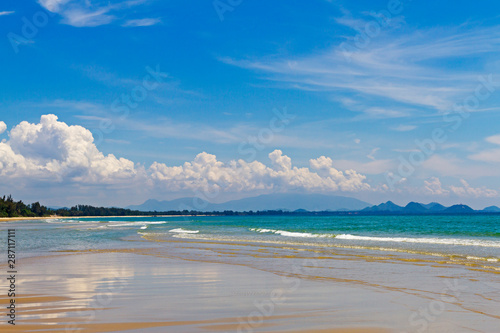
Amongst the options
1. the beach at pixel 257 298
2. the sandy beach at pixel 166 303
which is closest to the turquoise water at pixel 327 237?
the beach at pixel 257 298

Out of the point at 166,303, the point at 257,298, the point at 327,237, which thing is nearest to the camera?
the point at 166,303

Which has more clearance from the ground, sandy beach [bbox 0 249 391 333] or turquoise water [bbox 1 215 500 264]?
sandy beach [bbox 0 249 391 333]

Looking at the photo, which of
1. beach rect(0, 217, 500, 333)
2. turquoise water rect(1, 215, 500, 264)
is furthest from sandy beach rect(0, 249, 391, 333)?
turquoise water rect(1, 215, 500, 264)

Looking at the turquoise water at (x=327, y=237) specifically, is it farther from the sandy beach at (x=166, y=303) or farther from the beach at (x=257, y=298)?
the sandy beach at (x=166, y=303)

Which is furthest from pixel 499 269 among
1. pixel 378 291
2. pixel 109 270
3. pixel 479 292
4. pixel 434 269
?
pixel 109 270

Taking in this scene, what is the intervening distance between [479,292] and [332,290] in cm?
432

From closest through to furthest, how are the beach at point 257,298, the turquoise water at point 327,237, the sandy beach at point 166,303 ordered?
the sandy beach at point 166,303
the beach at point 257,298
the turquoise water at point 327,237

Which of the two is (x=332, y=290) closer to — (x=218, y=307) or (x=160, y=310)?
(x=218, y=307)

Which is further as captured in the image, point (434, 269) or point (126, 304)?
point (434, 269)

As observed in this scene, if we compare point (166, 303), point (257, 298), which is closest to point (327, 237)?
point (257, 298)

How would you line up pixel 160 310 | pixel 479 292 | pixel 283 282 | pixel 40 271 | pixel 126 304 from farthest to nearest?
1. pixel 40 271
2. pixel 283 282
3. pixel 479 292
4. pixel 126 304
5. pixel 160 310

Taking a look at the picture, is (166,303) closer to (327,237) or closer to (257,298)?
(257,298)

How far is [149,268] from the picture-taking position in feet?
58.1

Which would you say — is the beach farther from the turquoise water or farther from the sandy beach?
the turquoise water
